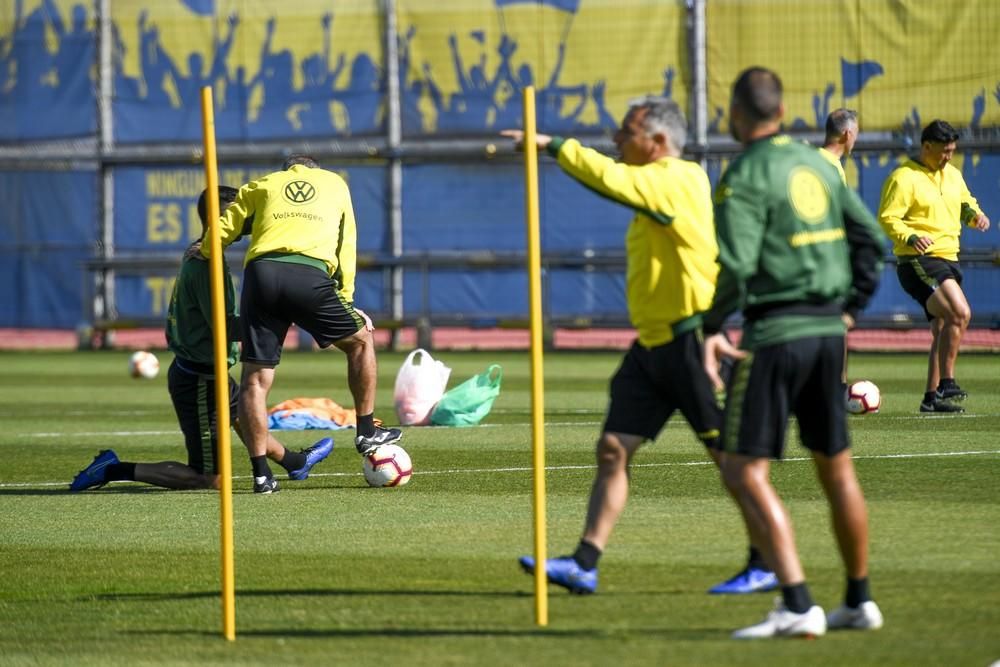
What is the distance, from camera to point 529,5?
29.2 metres

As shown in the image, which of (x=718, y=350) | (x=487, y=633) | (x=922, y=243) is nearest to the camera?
(x=718, y=350)

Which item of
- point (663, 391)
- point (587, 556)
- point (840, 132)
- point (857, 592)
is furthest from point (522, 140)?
point (840, 132)

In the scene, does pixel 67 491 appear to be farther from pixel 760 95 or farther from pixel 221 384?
pixel 760 95

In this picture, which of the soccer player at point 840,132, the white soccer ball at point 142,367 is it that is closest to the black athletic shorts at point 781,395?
the soccer player at point 840,132

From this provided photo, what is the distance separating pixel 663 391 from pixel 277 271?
429cm

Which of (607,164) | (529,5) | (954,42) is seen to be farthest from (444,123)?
(607,164)

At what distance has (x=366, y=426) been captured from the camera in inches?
458

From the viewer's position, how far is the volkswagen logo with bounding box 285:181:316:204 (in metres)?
11.0

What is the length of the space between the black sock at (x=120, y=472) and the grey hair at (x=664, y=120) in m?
5.02

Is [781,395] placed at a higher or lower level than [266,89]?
higher

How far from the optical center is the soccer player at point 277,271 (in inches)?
429

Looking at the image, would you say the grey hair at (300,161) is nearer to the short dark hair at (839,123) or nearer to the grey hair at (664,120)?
the short dark hair at (839,123)

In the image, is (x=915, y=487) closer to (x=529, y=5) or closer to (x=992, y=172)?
(x=992, y=172)

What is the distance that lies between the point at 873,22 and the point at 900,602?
71.2 ft
